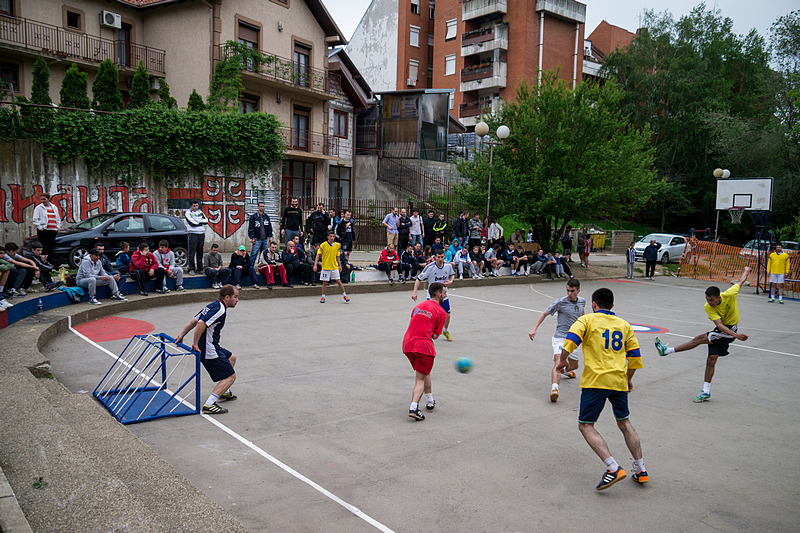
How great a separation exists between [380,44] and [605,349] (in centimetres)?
4979

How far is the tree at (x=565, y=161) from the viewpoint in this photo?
25281mm

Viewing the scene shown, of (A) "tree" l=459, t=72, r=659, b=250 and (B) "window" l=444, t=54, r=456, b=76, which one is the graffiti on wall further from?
(B) "window" l=444, t=54, r=456, b=76

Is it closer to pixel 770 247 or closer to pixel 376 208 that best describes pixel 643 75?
pixel 770 247

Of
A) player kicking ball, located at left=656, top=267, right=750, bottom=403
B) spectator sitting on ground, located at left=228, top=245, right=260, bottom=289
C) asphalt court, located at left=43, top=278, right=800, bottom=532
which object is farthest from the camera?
spectator sitting on ground, located at left=228, top=245, right=260, bottom=289

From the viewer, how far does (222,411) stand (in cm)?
724

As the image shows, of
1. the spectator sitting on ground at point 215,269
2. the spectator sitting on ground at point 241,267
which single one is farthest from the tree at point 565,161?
the spectator sitting on ground at point 215,269

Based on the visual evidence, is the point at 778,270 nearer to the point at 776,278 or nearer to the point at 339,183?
the point at 776,278

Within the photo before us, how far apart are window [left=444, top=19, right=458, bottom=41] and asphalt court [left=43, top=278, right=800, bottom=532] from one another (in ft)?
146

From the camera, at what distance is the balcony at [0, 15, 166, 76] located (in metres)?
24.5

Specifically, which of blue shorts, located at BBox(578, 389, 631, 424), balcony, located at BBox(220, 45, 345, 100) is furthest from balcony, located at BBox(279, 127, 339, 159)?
blue shorts, located at BBox(578, 389, 631, 424)

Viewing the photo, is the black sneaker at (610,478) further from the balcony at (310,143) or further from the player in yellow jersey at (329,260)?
the balcony at (310,143)

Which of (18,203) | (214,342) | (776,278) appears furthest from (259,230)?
A: (776,278)

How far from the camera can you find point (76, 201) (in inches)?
811

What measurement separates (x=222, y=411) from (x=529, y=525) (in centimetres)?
412
